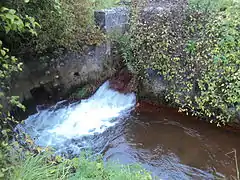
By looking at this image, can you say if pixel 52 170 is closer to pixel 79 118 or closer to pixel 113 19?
pixel 79 118

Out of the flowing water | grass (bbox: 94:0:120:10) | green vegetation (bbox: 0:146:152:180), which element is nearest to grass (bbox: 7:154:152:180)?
green vegetation (bbox: 0:146:152:180)

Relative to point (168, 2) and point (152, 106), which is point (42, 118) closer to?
point (152, 106)

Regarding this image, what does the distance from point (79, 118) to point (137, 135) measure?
1156mm

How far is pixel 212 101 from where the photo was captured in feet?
16.1

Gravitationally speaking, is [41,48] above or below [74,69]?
above

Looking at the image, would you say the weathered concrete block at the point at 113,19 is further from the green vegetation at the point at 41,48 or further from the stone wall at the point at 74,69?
the green vegetation at the point at 41,48

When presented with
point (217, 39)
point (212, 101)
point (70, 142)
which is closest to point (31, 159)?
point (70, 142)

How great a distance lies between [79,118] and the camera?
5406 mm

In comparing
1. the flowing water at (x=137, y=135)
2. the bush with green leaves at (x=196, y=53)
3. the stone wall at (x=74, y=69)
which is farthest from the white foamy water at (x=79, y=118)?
the bush with green leaves at (x=196, y=53)

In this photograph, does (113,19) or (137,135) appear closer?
(137,135)

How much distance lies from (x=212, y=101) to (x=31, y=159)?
326cm

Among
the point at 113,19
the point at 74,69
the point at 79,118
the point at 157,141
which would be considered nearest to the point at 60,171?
the point at 157,141

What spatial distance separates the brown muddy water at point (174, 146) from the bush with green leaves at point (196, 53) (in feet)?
1.02

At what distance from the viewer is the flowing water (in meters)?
4.30
